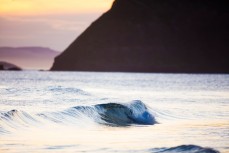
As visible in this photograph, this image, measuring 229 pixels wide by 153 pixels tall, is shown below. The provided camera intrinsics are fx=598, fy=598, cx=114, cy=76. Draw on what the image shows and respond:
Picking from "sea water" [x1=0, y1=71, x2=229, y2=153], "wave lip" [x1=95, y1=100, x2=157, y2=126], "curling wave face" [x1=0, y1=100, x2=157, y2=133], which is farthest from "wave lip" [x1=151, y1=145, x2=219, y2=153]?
"wave lip" [x1=95, y1=100, x2=157, y2=126]

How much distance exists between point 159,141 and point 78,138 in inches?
100

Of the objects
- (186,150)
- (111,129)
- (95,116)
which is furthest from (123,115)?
(186,150)

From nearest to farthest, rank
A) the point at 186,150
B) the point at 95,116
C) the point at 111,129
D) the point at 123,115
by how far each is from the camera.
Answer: the point at 186,150, the point at 111,129, the point at 95,116, the point at 123,115

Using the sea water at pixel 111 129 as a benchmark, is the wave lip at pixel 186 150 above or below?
below

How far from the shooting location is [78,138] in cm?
1872

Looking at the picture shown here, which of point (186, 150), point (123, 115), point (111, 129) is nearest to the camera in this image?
point (186, 150)

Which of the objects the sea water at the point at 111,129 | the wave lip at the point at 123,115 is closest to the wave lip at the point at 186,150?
the sea water at the point at 111,129

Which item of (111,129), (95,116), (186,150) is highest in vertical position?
(95,116)

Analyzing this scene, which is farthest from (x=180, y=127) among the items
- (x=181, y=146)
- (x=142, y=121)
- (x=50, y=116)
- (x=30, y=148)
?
(x=30, y=148)

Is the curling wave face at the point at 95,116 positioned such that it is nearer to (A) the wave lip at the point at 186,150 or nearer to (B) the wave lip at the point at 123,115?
(B) the wave lip at the point at 123,115

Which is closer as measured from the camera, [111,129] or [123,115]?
[111,129]

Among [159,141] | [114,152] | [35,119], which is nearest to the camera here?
[114,152]

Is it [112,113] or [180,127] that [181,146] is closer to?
[180,127]

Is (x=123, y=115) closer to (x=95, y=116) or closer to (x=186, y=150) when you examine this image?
(x=95, y=116)
